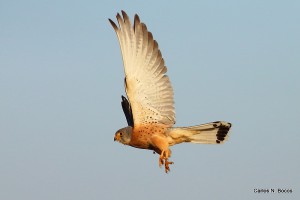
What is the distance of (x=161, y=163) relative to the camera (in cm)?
1298

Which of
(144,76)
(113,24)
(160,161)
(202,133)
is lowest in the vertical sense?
(160,161)

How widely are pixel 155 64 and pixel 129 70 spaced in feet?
1.68

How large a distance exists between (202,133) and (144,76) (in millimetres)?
1568

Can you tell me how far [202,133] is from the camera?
45.4 ft

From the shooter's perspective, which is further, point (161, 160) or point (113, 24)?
point (113, 24)

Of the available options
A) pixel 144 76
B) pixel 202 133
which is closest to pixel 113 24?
pixel 144 76

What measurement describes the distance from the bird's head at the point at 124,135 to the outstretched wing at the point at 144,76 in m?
0.22

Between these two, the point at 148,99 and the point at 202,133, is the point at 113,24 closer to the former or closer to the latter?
the point at 148,99

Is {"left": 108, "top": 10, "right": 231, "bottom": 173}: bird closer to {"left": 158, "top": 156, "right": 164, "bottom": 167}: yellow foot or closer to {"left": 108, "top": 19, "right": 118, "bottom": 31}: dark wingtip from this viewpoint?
{"left": 108, "top": 19, "right": 118, "bottom": 31}: dark wingtip

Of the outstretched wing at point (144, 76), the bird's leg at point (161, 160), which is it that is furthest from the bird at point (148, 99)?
the bird's leg at point (161, 160)

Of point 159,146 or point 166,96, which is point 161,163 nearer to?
point 159,146

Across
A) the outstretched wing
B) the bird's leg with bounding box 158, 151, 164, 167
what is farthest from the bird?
the bird's leg with bounding box 158, 151, 164, 167

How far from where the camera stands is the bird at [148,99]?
44.5 feet

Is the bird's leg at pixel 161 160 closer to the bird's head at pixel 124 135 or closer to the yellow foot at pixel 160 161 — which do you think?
the yellow foot at pixel 160 161
